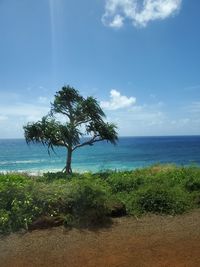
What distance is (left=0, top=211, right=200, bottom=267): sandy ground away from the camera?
6.97 metres

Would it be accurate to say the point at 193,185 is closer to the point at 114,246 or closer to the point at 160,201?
the point at 160,201

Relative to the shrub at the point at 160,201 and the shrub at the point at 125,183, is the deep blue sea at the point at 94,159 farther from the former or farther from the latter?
the shrub at the point at 160,201

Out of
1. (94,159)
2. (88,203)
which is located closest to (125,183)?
(88,203)

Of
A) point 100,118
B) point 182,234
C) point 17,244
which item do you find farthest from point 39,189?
point 100,118

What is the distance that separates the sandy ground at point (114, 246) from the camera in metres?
6.97

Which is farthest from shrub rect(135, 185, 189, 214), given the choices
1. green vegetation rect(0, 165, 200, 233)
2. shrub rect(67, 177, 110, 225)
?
shrub rect(67, 177, 110, 225)

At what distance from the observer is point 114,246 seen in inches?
305

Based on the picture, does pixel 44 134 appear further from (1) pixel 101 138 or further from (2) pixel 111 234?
(2) pixel 111 234

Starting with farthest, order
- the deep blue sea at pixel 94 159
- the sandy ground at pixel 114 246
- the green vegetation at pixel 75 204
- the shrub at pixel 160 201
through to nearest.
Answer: the deep blue sea at pixel 94 159 < the shrub at pixel 160 201 < the green vegetation at pixel 75 204 < the sandy ground at pixel 114 246

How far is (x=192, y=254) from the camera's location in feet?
23.8

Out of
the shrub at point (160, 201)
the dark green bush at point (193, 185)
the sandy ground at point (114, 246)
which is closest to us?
the sandy ground at point (114, 246)

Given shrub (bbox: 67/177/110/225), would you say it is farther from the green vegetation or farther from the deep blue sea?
the deep blue sea

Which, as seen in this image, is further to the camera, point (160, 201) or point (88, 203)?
point (160, 201)

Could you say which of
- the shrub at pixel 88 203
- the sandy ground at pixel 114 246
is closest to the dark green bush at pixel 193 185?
the sandy ground at pixel 114 246
